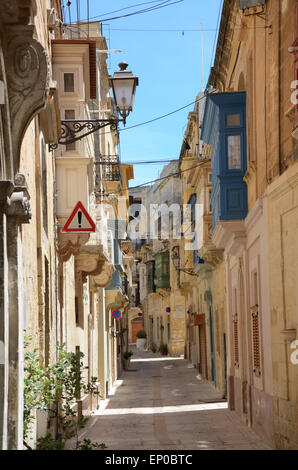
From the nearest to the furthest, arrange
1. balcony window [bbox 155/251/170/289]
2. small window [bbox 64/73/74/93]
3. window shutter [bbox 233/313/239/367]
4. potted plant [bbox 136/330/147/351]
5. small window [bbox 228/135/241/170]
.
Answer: small window [bbox 64/73/74/93] → small window [bbox 228/135/241/170] → window shutter [bbox 233/313/239/367] → balcony window [bbox 155/251/170/289] → potted plant [bbox 136/330/147/351]

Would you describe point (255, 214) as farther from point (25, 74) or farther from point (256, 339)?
point (25, 74)

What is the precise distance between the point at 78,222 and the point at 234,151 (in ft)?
21.5

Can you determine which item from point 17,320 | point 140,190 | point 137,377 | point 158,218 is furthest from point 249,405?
point 140,190

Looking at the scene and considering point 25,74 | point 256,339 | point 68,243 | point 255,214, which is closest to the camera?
point 25,74

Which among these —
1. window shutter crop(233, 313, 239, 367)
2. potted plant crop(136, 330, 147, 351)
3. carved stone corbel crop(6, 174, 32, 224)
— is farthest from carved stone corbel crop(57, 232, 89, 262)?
potted plant crop(136, 330, 147, 351)

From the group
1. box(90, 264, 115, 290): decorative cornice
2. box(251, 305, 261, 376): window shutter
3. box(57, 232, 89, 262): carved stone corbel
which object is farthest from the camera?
box(90, 264, 115, 290): decorative cornice

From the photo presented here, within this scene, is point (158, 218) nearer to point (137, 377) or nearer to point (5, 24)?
point (137, 377)

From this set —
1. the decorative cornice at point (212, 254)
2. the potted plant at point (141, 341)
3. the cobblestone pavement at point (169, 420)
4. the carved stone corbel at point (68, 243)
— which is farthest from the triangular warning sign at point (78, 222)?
the potted plant at point (141, 341)

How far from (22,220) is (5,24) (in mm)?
1707

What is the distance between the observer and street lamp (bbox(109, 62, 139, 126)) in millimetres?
13039

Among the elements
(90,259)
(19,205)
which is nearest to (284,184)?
(19,205)

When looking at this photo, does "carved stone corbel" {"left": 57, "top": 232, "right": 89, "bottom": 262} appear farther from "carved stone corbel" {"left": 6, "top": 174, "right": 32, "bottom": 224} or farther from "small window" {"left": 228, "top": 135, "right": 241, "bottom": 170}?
"carved stone corbel" {"left": 6, "top": 174, "right": 32, "bottom": 224}

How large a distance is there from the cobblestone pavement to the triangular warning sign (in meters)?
4.23

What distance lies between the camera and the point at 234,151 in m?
18.6
